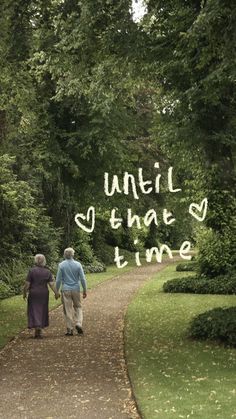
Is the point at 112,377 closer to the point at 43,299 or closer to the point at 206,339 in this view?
the point at 206,339

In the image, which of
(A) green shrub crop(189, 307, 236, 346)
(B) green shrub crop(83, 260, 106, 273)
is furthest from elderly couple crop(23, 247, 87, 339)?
(B) green shrub crop(83, 260, 106, 273)

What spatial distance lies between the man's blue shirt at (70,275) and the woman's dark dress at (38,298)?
29 cm

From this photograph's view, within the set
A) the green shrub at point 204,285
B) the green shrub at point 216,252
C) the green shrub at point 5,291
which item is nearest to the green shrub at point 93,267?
the green shrub at point 5,291

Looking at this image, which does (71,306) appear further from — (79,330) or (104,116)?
(104,116)

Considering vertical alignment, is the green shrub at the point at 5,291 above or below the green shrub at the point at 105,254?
below

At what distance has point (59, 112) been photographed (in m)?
28.2

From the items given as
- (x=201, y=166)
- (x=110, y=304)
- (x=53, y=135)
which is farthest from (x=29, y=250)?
(x=201, y=166)

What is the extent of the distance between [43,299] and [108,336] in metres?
1.71

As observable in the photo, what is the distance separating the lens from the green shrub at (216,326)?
416 inches

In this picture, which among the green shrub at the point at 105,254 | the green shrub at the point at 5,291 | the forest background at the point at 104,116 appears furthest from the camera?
the green shrub at the point at 105,254

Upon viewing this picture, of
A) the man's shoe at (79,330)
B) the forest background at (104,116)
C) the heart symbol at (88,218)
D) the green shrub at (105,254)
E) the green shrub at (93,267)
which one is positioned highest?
the forest background at (104,116)

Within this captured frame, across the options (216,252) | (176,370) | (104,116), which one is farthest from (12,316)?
(104,116)

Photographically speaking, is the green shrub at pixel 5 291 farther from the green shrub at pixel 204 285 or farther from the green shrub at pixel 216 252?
the green shrub at pixel 216 252

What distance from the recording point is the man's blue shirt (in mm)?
12859
